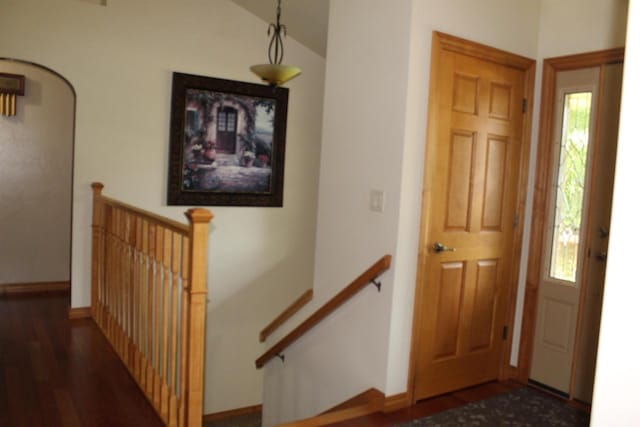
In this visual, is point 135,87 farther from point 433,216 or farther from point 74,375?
point 433,216

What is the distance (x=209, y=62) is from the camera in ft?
16.0

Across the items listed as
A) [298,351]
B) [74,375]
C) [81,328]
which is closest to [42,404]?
[74,375]

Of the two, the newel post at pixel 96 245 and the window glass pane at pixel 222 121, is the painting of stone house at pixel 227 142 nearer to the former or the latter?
the window glass pane at pixel 222 121

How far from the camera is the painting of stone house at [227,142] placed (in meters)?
4.83

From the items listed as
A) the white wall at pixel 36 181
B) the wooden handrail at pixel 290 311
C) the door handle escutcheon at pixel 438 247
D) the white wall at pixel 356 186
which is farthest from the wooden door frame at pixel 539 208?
the white wall at pixel 36 181

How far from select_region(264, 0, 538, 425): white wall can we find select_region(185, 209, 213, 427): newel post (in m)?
1.06

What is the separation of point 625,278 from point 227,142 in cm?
429

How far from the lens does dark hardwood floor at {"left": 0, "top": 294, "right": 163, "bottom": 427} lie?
273cm

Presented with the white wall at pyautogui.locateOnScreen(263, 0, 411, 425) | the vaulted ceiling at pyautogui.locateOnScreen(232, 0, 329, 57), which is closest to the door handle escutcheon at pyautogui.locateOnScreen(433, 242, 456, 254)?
the white wall at pyautogui.locateOnScreen(263, 0, 411, 425)

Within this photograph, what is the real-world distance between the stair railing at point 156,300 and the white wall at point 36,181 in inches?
67.5

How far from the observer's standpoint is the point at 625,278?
106 centimetres

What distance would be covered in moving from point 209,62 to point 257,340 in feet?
9.21

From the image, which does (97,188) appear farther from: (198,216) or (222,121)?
(198,216)

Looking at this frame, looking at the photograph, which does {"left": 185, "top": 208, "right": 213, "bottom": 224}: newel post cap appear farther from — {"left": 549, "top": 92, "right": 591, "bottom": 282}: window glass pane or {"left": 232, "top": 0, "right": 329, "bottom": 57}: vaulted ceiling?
{"left": 232, "top": 0, "right": 329, "bottom": 57}: vaulted ceiling
